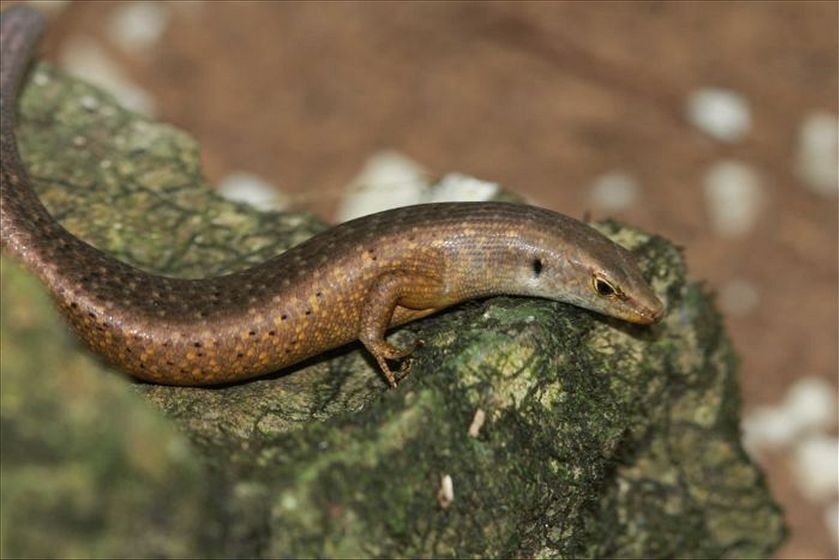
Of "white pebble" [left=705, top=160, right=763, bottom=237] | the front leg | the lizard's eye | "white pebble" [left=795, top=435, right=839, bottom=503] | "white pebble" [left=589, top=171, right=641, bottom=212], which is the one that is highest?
"white pebble" [left=705, top=160, right=763, bottom=237]

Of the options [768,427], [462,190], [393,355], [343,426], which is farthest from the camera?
[768,427]

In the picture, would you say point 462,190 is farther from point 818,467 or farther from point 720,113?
point 720,113

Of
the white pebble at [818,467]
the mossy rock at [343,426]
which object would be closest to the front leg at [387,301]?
the mossy rock at [343,426]

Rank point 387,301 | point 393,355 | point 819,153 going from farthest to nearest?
point 819,153 → point 387,301 → point 393,355

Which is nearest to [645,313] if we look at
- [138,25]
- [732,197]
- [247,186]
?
[732,197]

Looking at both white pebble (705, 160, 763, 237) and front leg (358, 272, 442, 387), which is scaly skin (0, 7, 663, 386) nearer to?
front leg (358, 272, 442, 387)

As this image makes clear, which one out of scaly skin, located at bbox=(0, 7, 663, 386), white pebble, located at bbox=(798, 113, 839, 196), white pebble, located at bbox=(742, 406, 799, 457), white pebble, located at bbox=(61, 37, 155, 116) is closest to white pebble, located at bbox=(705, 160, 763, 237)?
white pebble, located at bbox=(798, 113, 839, 196)

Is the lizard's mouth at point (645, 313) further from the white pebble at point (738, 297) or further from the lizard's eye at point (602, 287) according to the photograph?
the white pebble at point (738, 297)

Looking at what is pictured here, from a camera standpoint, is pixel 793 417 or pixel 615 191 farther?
pixel 615 191
